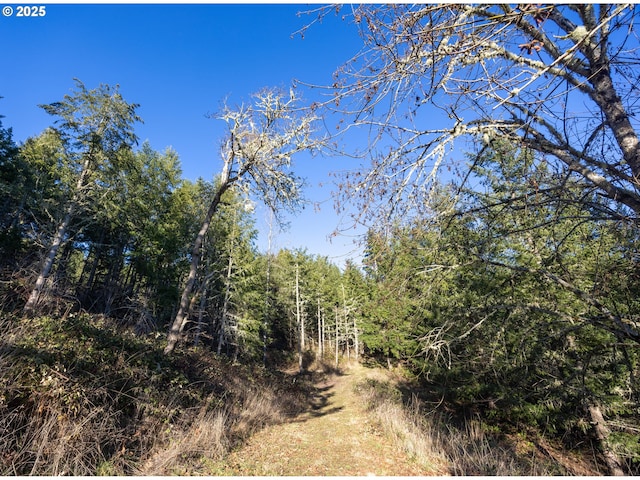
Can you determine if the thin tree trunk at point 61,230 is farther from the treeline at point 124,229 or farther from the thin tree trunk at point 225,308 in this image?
the thin tree trunk at point 225,308

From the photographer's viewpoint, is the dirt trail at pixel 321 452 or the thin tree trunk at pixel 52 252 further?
the thin tree trunk at pixel 52 252

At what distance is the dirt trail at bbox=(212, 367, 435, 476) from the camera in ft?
17.2

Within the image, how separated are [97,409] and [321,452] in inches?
180

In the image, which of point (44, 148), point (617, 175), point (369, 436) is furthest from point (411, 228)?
point (44, 148)

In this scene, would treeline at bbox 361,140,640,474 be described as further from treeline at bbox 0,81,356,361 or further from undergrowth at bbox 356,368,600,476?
treeline at bbox 0,81,356,361

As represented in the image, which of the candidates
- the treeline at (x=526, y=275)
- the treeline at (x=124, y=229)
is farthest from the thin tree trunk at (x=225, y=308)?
the treeline at (x=526, y=275)

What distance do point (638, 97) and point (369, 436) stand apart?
8290mm

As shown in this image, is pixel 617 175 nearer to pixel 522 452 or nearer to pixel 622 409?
pixel 622 409

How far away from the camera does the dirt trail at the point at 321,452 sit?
5230 mm

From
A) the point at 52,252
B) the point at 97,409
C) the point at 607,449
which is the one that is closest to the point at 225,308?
the point at 52,252

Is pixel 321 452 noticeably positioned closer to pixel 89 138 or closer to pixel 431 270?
pixel 431 270

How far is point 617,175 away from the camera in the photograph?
2.69 m

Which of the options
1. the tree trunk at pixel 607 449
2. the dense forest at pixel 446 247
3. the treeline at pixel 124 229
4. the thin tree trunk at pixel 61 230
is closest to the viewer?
the dense forest at pixel 446 247

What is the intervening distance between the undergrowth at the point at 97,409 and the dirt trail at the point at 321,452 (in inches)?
18.2
